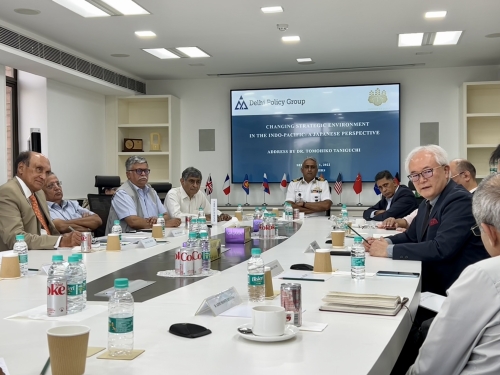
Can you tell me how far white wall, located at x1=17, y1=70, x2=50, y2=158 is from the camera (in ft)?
24.0

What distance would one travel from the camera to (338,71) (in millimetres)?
8680

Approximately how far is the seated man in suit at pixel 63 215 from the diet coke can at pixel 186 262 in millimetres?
2345

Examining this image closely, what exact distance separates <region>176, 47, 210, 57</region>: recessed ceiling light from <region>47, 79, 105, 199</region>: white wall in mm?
1776

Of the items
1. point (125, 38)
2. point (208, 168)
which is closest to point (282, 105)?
point (208, 168)

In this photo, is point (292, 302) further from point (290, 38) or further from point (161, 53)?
point (161, 53)

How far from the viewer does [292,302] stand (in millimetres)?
1686

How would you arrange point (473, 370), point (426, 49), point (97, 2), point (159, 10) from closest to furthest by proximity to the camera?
point (473, 370)
point (97, 2)
point (159, 10)
point (426, 49)

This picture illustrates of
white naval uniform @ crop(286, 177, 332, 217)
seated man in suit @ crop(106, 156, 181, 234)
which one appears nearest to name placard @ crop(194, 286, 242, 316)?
seated man in suit @ crop(106, 156, 181, 234)

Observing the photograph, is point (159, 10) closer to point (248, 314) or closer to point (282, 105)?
point (282, 105)

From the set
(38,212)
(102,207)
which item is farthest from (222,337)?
(102,207)

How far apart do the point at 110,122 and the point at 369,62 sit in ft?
13.3

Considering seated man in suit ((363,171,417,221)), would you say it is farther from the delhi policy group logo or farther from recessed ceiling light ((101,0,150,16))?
the delhi policy group logo

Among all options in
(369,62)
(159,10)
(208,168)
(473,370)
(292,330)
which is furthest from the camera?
(208,168)

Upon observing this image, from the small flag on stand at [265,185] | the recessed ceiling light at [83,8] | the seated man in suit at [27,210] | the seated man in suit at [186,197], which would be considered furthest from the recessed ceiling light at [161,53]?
the seated man in suit at [27,210]
